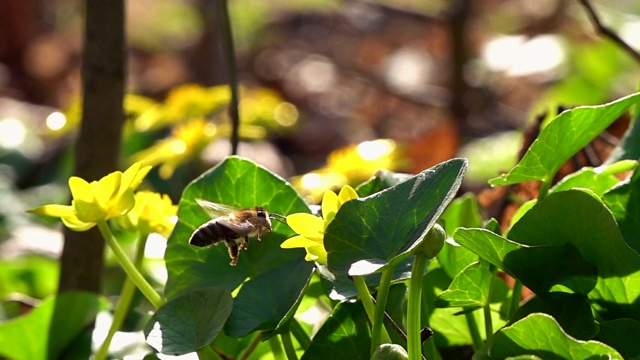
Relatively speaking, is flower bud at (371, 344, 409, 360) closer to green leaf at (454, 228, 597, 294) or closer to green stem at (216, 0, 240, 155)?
green leaf at (454, 228, 597, 294)

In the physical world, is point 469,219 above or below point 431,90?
above

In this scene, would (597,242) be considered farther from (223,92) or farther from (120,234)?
(223,92)

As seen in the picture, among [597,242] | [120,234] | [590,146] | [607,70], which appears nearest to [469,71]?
[607,70]

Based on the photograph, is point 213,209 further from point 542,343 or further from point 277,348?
point 542,343

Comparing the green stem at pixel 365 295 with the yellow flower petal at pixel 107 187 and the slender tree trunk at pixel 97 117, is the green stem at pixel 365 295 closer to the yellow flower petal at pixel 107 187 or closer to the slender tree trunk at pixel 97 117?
the yellow flower petal at pixel 107 187

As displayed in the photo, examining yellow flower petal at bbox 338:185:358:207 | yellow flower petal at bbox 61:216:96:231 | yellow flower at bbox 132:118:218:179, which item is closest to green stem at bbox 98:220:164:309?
yellow flower petal at bbox 61:216:96:231
